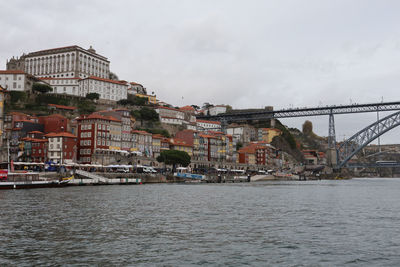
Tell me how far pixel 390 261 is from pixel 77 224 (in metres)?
14.1

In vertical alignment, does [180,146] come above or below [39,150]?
above

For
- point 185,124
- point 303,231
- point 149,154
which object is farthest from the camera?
point 185,124

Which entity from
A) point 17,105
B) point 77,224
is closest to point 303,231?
point 77,224

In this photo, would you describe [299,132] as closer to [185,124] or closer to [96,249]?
[185,124]

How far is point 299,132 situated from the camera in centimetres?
19825

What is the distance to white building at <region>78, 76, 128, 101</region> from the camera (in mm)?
104562

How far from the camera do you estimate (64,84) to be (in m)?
109

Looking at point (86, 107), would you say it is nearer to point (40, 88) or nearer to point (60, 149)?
point (40, 88)

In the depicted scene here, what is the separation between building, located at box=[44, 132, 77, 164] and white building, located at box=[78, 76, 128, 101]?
36940 millimetres

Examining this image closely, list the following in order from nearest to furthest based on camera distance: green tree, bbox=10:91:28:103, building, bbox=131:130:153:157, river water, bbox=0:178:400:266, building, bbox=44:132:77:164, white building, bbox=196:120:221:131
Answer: river water, bbox=0:178:400:266, building, bbox=44:132:77:164, building, bbox=131:130:153:157, green tree, bbox=10:91:28:103, white building, bbox=196:120:221:131

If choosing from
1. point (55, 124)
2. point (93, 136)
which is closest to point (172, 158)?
point (93, 136)

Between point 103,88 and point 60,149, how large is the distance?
136 ft

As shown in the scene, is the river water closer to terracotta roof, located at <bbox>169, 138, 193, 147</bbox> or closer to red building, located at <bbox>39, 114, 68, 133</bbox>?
red building, located at <bbox>39, 114, 68, 133</bbox>

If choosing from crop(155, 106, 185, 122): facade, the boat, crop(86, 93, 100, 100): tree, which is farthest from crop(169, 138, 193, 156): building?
the boat
